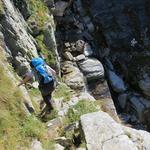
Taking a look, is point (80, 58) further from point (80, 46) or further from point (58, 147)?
point (58, 147)

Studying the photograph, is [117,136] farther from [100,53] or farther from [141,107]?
[100,53]

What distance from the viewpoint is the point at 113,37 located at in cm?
2012

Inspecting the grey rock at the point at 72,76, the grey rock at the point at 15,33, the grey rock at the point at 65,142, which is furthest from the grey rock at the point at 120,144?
the grey rock at the point at 72,76

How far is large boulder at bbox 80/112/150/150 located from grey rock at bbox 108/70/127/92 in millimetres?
8117

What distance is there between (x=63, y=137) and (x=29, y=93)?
235 cm

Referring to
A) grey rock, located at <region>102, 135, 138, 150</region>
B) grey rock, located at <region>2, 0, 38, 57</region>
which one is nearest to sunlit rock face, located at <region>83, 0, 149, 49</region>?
grey rock, located at <region>2, 0, 38, 57</region>

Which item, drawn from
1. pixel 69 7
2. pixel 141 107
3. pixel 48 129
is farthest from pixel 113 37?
pixel 48 129

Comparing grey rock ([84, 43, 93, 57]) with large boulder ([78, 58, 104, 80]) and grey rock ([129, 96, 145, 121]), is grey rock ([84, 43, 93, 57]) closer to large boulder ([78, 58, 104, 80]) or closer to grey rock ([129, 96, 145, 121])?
large boulder ([78, 58, 104, 80])

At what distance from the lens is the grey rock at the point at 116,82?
18.5 m

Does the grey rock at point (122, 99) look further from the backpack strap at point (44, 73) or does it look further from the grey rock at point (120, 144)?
the grey rock at point (120, 144)

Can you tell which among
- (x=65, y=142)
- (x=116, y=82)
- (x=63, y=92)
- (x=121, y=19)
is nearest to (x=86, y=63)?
(x=116, y=82)

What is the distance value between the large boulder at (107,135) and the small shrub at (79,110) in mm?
1794

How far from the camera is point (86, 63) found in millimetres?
17656

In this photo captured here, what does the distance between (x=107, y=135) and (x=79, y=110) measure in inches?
119
